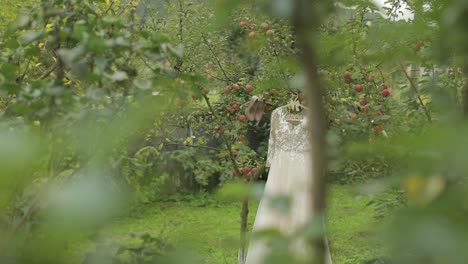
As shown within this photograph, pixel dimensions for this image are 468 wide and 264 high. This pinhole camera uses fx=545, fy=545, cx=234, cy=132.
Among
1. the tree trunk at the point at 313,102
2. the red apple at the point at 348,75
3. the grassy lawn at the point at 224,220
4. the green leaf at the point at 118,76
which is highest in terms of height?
the red apple at the point at 348,75

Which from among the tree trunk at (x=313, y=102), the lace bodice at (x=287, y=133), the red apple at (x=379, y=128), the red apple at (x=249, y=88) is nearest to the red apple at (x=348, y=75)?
the red apple at (x=379, y=128)

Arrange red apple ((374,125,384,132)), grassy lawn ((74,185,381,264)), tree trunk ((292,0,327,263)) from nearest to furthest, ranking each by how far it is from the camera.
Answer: tree trunk ((292,0,327,263)) < red apple ((374,125,384,132)) < grassy lawn ((74,185,381,264))

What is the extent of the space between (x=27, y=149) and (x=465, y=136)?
1.31ft

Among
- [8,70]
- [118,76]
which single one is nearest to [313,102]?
[118,76]

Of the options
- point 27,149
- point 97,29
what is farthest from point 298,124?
point 27,149

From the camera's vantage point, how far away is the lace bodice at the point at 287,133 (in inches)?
136

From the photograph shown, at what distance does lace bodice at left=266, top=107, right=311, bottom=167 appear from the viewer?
11.3 feet

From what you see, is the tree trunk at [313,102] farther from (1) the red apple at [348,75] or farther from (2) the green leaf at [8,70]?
(1) the red apple at [348,75]

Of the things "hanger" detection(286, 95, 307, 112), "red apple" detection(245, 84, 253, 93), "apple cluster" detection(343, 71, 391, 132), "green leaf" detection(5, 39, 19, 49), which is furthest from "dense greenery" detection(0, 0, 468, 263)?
"red apple" detection(245, 84, 253, 93)

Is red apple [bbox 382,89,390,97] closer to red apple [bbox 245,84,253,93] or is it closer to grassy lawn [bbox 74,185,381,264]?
red apple [bbox 245,84,253,93]

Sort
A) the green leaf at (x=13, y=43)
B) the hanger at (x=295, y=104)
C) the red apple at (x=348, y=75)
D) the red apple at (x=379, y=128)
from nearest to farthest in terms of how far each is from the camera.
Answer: the green leaf at (x=13, y=43)
the red apple at (x=379, y=128)
the red apple at (x=348, y=75)
the hanger at (x=295, y=104)

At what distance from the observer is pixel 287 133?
352cm

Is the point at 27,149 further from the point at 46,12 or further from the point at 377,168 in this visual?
the point at 377,168

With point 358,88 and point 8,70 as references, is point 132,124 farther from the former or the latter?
point 358,88
